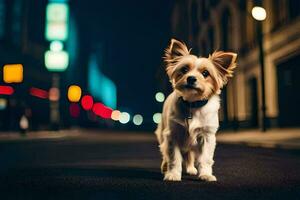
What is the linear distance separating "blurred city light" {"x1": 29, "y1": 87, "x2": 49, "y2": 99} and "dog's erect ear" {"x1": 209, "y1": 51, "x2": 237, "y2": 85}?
43285 mm

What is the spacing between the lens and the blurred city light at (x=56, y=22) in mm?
43969

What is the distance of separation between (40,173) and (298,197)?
3927mm

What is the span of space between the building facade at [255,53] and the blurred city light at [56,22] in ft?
45.3

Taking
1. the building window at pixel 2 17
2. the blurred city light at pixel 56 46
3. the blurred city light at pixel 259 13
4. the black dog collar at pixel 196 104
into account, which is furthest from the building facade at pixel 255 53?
the building window at pixel 2 17

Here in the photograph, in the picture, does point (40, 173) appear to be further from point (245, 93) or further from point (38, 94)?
point (38, 94)

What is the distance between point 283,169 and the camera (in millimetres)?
7578

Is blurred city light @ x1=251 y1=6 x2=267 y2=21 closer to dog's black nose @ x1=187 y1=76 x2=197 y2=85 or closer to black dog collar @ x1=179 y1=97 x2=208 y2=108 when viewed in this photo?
black dog collar @ x1=179 y1=97 x2=208 y2=108

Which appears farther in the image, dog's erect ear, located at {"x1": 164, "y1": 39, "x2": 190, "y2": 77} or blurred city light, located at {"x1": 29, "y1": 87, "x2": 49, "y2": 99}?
blurred city light, located at {"x1": 29, "y1": 87, "x2": 49, "y2": 99}

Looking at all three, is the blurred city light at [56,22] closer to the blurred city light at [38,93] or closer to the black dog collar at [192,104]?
the blurred city light at [38,93]

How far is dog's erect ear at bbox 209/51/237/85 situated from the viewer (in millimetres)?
5734

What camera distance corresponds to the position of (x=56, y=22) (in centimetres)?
4494

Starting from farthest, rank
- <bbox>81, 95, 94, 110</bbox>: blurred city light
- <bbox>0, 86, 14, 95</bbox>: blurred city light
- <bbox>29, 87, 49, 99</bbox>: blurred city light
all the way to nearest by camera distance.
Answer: <bbox>81, 95, 94, 110</bbox>: blurred city light
<bbox>29, 87, 49, 99</bbox>: blurred city light
<bbox>0, 86, 14, 95</bbox>: blurred city light

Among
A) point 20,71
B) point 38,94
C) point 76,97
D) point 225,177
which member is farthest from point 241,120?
point 76,97

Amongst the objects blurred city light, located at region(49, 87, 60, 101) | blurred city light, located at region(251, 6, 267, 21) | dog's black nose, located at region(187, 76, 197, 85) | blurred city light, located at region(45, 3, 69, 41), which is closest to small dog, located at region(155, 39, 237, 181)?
dog's black nose, located at region(187, 76, 197, 85)
